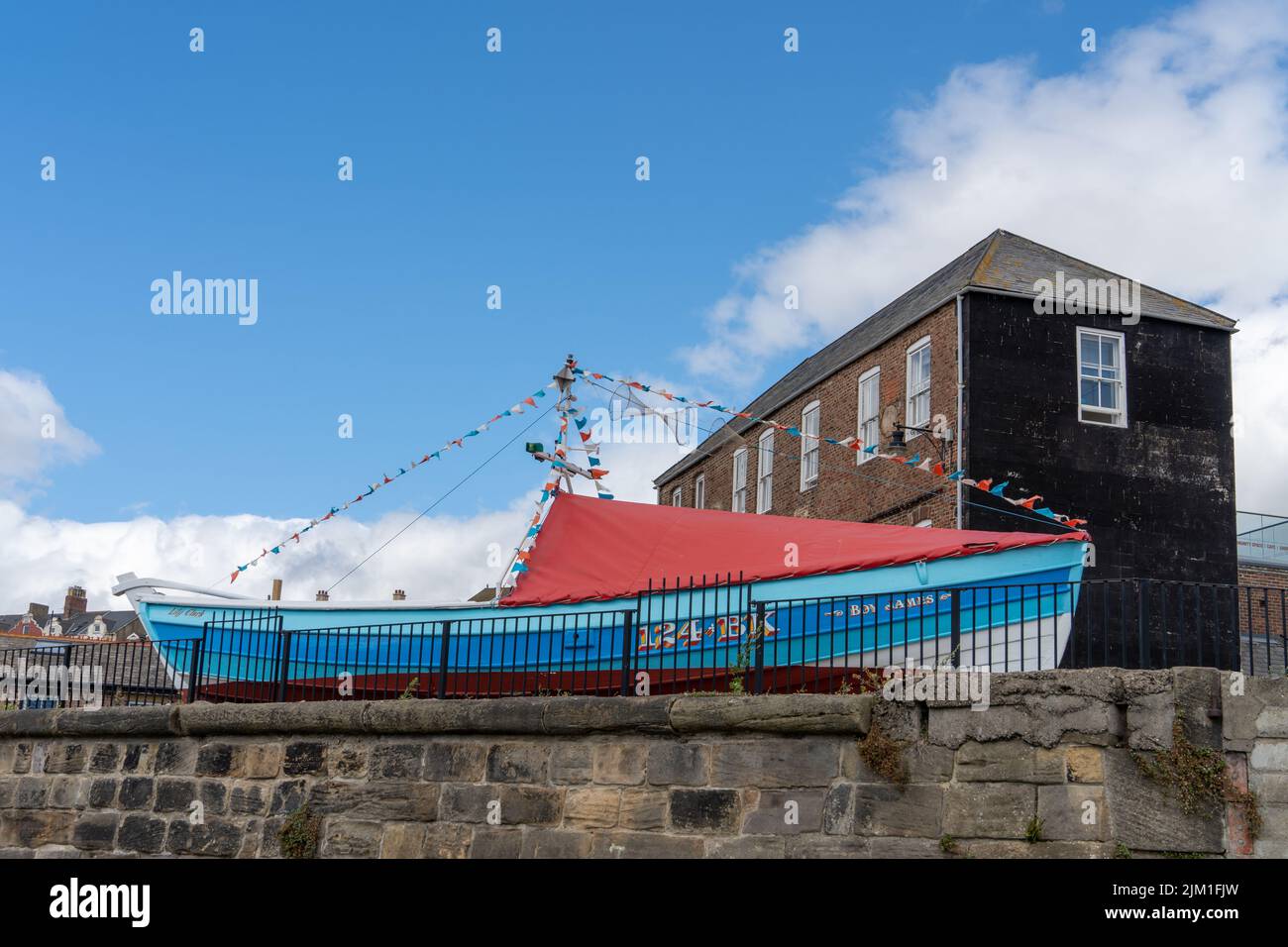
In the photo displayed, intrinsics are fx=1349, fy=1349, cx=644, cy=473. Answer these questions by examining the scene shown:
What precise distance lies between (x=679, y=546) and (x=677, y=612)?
459 centimetres

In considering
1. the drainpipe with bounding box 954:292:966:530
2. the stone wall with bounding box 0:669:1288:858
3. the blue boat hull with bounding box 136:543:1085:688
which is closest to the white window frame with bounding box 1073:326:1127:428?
the drainpipe with bounding box 954:292:966:530

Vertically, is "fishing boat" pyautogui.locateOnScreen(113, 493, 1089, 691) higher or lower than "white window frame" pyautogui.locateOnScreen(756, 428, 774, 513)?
lower

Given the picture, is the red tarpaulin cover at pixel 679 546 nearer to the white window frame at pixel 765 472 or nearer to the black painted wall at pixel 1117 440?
the black painted wall at pixel 1117 440

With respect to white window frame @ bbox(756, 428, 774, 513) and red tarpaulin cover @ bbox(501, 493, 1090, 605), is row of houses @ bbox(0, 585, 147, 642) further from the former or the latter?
red tarpaulin cover @ bbox(501, 493, 1090, 605)

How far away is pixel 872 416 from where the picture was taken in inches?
854

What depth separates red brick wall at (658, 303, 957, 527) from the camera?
1958cm

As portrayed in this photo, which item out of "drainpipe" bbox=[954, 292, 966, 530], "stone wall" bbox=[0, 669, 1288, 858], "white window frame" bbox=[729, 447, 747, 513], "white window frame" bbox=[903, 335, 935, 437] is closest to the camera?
"stone wall" bbox=[0, 669, 1288, 858]

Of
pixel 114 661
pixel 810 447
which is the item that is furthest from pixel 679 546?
pixel 810 447

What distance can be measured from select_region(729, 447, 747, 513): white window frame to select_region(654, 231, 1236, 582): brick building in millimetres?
4209

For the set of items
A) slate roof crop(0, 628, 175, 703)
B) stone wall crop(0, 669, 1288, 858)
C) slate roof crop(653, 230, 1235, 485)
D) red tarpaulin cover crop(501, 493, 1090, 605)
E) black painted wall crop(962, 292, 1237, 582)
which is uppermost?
slate roof crop(653, 230, 1235, 485)

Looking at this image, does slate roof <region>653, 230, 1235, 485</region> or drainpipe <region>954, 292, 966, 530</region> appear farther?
slate roof <region>653, 230, 1235, 485</region>
